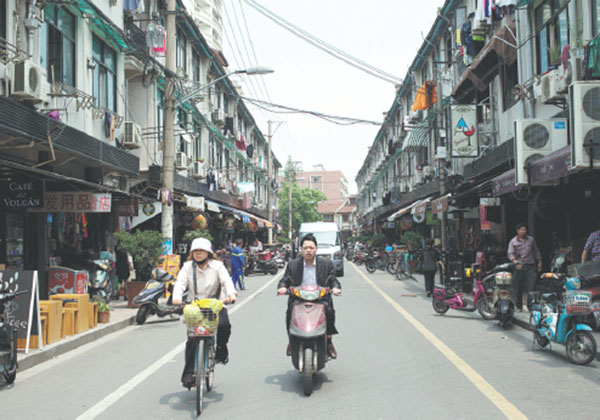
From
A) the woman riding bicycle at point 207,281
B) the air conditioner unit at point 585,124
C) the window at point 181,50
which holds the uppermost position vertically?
the window at point 181,50

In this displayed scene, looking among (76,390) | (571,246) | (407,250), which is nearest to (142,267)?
(76,390)

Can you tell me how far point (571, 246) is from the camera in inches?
534

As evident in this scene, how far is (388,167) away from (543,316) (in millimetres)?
41056

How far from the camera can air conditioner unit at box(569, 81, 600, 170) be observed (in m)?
9.12

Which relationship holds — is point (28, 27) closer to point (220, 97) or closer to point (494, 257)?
point (494, 257)

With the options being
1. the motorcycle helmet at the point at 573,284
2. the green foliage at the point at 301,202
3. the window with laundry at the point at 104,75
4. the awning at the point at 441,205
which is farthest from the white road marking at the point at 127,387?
the green foliage at the point at 301,202

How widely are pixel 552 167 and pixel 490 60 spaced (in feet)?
31.2

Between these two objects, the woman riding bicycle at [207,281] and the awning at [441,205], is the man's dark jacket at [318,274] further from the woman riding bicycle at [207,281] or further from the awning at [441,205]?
the awning at [441,205]

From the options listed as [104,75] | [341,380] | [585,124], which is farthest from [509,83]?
[341,380]

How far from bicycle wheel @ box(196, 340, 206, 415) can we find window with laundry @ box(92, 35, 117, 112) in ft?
37.2

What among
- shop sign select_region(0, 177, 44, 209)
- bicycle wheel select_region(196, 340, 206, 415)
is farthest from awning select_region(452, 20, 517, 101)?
bicycle wheel select_region(196, 340, 206, 415)

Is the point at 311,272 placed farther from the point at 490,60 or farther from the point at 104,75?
the point at 490,60

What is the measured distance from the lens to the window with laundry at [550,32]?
13344mm

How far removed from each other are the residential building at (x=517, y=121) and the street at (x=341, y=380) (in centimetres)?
358
